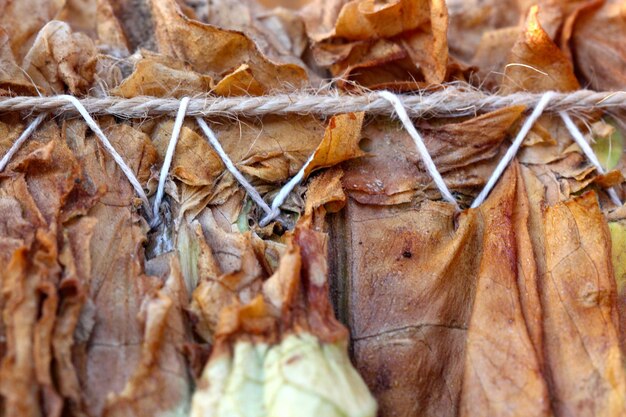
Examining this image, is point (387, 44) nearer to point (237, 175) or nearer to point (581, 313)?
point (237, 175)

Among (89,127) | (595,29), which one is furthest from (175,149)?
(595,29)

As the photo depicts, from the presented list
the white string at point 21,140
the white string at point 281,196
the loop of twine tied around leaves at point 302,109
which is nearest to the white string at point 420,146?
the loop of twine tied around leaves at point 302,109

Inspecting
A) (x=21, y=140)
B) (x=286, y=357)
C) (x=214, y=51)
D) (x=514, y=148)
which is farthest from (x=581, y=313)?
(x=21, y=140)

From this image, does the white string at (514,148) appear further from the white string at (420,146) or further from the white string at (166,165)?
the white string at (166,165)

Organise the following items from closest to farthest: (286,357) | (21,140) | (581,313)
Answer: (286,357) < (581,313) < (21,140)

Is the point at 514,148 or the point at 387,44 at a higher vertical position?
the point at 387,44

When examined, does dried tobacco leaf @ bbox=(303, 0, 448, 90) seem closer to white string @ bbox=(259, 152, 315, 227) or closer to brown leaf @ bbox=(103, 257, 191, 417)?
white string @ bbox=(259, 152, 315, 227)
